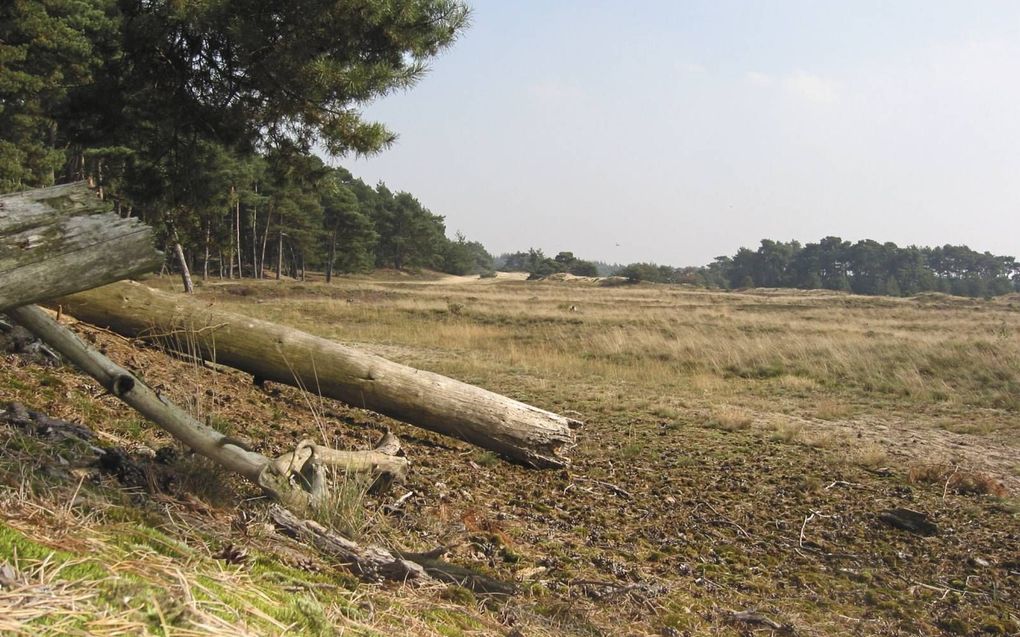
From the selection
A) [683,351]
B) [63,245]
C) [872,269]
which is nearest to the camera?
[63,245]

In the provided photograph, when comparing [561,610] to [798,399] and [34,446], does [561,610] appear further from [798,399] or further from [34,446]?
[798,399]

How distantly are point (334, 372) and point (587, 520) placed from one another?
284 cm

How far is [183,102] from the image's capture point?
756 centimetres

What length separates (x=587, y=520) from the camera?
5.27m

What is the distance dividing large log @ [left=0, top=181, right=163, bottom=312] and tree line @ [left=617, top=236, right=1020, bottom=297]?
302 feet

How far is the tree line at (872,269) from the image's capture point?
10156 centimetres

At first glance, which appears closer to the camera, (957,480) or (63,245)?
(63,245)

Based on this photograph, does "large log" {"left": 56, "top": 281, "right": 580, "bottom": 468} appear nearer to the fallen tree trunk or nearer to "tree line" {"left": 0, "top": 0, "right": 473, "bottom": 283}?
"tree line" {"left": 0, "top": 0, "right": 473, "bottom": 283}

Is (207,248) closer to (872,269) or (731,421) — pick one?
(731,421)

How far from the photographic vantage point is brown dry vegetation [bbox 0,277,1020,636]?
2369mm

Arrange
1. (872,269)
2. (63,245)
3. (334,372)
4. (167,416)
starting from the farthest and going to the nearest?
(872,269), (334,372), (167,416), (63,245)

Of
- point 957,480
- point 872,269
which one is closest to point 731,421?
point 957,480

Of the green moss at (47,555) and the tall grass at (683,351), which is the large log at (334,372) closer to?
the green moss at (47,555)

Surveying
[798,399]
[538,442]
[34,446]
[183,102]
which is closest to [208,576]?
[34,446]
